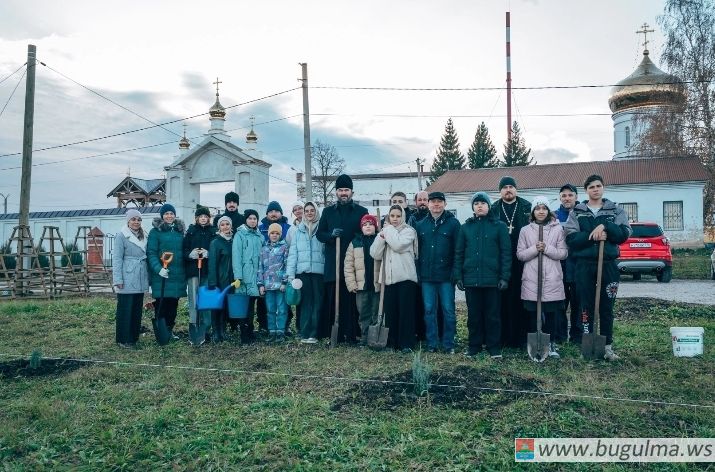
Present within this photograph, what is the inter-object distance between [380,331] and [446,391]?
6.03 feet

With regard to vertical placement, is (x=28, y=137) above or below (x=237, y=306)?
above

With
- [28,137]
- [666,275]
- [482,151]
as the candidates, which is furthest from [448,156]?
[28,137]

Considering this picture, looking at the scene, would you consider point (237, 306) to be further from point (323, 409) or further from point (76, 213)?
point (76, 213)

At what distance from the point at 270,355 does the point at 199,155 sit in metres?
19.8

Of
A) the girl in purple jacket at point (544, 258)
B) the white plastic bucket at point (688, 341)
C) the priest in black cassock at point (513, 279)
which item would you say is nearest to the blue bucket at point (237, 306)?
the priest in black cassock at point (513, 279)

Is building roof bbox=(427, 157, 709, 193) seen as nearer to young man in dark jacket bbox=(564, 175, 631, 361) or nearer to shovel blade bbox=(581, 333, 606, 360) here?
young man in dark jacket bbox=(564, 175, 631, 361)

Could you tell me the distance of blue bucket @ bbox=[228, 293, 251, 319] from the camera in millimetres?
6949

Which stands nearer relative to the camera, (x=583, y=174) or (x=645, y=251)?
(x=645, y=251)

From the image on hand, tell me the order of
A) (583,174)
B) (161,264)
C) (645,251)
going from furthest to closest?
(583,174), (645,251), (161,264)

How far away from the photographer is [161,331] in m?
7.11

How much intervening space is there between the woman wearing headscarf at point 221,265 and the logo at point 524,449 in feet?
15.0

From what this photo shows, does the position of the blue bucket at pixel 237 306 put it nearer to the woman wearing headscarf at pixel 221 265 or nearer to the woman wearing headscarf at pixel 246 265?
the woman wearing headscarf at pixel 246 265

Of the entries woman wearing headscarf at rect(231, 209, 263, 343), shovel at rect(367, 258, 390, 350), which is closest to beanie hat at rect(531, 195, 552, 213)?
shovel at rect(367, 258, 390, 350)

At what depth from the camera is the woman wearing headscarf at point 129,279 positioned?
708cm
